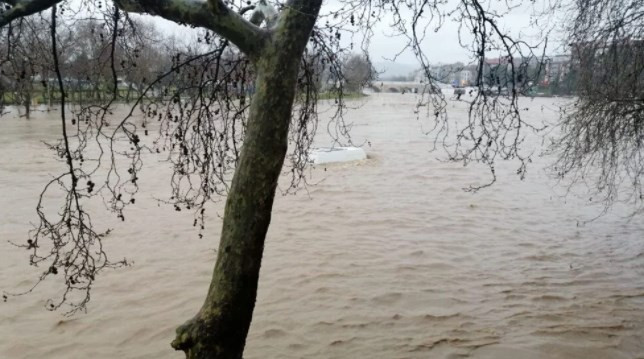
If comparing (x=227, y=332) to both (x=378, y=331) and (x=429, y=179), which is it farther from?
(x=429, y=179)

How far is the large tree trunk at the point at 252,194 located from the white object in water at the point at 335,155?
16.5m

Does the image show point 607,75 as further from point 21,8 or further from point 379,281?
point 21,8

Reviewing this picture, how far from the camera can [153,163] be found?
69.6 feet

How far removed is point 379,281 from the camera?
369 inches

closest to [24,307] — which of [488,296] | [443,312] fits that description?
[443,312]

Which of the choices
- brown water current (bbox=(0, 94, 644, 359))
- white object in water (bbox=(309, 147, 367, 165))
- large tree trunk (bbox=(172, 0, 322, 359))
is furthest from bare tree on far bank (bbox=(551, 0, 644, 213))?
white object in water (bbox=(309, 147, 367, 165))

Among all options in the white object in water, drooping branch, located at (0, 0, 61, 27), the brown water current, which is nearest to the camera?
drooping branch, located at (0, 0, 61, 27)

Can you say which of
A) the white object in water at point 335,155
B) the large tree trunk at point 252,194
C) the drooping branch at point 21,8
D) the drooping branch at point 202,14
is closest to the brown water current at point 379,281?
the large tree trunk at point 252,194

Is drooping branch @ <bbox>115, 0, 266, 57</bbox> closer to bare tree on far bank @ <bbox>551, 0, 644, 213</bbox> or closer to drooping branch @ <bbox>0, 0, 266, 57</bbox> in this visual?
drooping branch @ <bbox>0, 0, 266, 57</bbox>

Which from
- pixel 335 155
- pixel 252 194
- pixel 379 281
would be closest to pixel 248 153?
pixel 252 194

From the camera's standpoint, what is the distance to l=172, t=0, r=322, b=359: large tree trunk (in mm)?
3750

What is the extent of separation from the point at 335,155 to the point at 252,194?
1777 cm

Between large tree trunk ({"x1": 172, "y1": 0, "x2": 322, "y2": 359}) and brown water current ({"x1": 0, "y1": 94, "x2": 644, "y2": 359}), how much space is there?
327 cm

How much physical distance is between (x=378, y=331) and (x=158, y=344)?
300cm
